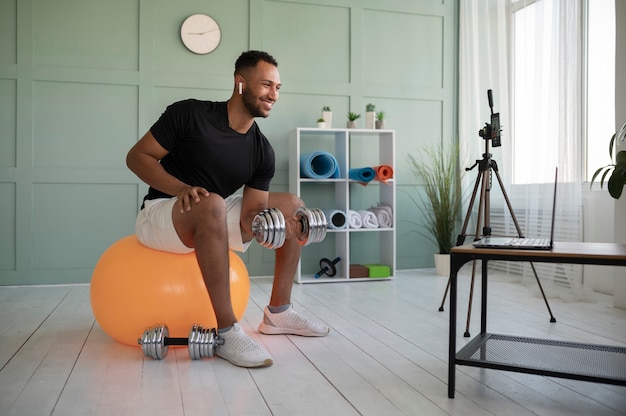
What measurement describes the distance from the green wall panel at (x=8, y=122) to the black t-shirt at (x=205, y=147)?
2.09 metres

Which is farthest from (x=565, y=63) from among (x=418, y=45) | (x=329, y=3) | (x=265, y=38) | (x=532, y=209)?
(x=265, y=38)

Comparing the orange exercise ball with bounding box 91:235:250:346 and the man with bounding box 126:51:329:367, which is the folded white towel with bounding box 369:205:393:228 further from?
the orange exercise ball with bounding box 91:235:250:346

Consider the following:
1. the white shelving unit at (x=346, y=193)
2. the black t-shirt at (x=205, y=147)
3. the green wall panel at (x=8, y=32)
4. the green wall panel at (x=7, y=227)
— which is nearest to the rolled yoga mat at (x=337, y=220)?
the white shelving unit at (x=346, y=193)

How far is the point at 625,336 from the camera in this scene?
254 centimetres

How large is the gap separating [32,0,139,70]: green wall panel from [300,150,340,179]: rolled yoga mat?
1.38m

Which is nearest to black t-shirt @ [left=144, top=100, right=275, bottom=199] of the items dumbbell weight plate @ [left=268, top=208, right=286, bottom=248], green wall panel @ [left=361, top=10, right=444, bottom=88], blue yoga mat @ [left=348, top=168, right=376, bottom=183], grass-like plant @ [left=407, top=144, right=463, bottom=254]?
dumbbell weight plate @ [left=268, top=208, right=286, bottom=248]

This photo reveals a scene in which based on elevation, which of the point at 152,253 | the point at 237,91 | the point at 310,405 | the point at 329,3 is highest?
the point at 329,3

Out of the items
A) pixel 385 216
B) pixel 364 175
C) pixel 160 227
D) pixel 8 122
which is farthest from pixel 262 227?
pixel 8 122

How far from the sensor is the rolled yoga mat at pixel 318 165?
409 centimetres

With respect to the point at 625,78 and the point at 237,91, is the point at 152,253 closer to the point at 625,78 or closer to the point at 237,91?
the point at 237,91

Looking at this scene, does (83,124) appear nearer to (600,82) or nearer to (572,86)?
(572,86)

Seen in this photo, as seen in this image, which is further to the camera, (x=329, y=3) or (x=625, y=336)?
(x=329, y=3)

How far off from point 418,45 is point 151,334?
353 centimetres

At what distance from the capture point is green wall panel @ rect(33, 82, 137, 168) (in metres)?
3.98
